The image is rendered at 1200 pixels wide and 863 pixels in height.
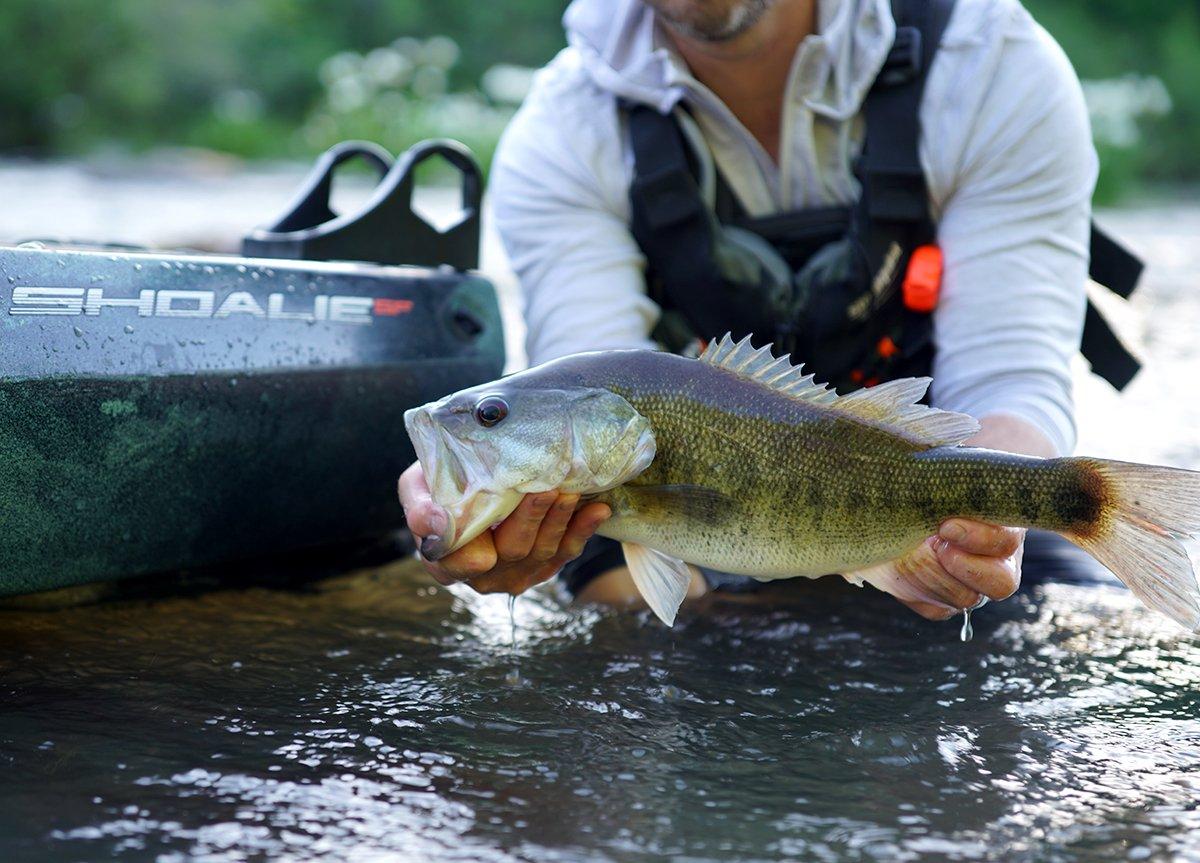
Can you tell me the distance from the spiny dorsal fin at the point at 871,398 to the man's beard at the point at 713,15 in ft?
4.18

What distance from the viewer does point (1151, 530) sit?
235 cm

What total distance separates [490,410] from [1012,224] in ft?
5.77

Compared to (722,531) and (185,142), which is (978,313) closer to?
(722,531)

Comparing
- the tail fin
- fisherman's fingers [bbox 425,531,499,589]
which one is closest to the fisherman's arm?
the tail fin

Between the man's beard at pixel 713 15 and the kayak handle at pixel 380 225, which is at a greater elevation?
the man's beard at pixel 713 15

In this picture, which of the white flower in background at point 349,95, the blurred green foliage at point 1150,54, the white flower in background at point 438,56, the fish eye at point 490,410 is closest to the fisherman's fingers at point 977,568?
the fish eye at point 490,410

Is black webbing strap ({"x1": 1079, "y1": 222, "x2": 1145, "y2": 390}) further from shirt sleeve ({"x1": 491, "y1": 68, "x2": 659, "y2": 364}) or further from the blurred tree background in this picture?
the blurred tree background

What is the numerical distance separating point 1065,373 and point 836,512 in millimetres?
1141

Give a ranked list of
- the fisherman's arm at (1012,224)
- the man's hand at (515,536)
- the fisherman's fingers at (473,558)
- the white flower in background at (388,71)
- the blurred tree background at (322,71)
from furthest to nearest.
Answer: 1. the white flower in background at (388,71)
2. the blurred tree background at (322,71)
3. the fisherman's arm at (1012,224)
4. the fisherman's fingers at (473,558)
5. the man's hand at (515,536)

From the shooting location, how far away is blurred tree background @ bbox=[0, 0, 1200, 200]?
2753 cm

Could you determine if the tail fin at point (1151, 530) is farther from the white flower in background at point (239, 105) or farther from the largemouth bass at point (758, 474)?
the white flower in background at point (239, 105)

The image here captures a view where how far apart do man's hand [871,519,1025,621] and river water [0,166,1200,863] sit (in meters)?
0.22

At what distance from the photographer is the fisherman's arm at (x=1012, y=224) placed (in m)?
3.35

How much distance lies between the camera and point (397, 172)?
3.75m
